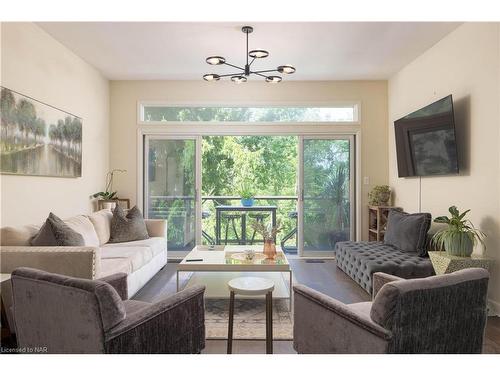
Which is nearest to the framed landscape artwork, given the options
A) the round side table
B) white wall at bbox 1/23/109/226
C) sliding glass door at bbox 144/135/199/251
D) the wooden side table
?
white wall at bbox 1/23/109/226

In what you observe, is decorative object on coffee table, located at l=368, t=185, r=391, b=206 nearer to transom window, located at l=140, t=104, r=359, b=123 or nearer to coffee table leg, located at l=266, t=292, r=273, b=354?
transom window, located at l=140, t=104, r=359, b=123

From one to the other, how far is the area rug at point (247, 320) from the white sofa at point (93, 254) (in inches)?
33.0

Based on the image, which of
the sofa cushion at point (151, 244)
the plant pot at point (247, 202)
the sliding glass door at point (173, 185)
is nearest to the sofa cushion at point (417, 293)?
the sofa cushion at point (151, 244)

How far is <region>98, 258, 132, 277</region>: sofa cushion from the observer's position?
116 inches

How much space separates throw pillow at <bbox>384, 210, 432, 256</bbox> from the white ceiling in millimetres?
2030

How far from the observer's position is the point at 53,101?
3807 mm

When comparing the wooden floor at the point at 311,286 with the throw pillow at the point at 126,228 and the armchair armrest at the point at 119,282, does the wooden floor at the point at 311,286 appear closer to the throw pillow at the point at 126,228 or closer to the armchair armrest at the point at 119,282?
the throw pillow at the point at 126,228

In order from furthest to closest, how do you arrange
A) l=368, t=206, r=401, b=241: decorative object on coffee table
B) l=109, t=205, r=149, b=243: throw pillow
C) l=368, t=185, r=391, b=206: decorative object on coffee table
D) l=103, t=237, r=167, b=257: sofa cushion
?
l=368, t=185, r=391, b=206: decorative object on coffee table < l=368, t=206, r=401, b=241: decorative object on coffee table < l=109, t=205, r=149, b=243: throw pillow < l=103, t=237, r=167, b=257: sofa cushion

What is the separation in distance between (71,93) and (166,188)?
1.92 metres

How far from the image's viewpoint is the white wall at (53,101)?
3.11 m

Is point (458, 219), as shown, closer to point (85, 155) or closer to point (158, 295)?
point (158, 295)

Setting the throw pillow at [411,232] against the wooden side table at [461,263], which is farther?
the throw pillow at [411,232]

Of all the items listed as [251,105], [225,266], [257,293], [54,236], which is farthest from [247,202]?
[257,293]
